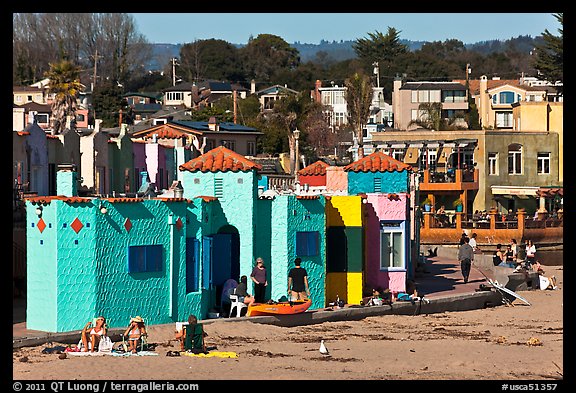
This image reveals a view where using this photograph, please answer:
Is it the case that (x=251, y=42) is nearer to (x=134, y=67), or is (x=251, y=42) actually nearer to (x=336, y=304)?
(x=134, y=67)

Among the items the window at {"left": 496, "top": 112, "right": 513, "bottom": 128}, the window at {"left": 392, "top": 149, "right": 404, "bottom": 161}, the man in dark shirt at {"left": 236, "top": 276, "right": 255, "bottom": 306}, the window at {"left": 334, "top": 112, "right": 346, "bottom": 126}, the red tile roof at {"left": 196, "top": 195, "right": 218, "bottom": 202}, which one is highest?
the window at {"left": 334, "top": 112, "right": 346, "bottom": 126}

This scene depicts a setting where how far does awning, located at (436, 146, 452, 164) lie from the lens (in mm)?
71438

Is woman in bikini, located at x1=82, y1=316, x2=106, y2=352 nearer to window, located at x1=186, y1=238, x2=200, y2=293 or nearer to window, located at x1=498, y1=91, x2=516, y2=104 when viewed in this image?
window, located at x1=186, y1=238, x2=200, y2=293

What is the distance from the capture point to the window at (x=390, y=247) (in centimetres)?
3606

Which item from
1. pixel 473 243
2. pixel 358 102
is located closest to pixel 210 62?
pixel 358 102

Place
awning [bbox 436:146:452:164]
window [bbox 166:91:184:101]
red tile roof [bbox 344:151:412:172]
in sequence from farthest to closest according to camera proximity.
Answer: window [bbox 166:91:184:101] < awning [bbox 436:146:452:164] < red tile roof [bbox 344:151:412:172]

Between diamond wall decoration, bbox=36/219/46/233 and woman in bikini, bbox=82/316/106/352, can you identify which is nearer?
woman in bikini, bbox=82/316/106/352

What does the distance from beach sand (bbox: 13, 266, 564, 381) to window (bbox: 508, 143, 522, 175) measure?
3815 centimetres

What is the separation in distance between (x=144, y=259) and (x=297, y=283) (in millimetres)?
4209

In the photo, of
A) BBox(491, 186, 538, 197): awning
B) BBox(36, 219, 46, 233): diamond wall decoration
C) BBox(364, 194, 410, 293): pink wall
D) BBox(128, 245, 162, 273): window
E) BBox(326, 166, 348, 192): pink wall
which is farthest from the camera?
BBox(491, 186, 538, 197): awning

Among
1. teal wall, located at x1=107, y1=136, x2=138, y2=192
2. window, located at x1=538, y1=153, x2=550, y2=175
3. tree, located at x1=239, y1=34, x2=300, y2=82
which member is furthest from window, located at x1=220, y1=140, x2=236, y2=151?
tree, located at x1=239, y1=34, x2=300, y2=82

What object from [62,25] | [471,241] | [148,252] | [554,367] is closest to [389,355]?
[554,367]
